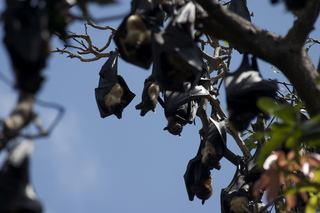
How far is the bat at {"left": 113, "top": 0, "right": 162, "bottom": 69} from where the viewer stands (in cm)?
380

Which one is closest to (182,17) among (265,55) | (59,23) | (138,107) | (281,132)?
(265,55)

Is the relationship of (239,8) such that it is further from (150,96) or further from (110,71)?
(110,71)

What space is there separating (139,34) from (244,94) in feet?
2.50

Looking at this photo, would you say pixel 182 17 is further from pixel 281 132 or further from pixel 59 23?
pixel 281 132

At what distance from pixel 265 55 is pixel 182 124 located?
3729mm

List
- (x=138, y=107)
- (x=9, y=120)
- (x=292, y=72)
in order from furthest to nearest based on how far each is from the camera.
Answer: (x=138, y=107) < (x=292, y=72) < (x=9, y=120)

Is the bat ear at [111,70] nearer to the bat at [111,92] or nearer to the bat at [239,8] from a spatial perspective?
the bat at [111,92]

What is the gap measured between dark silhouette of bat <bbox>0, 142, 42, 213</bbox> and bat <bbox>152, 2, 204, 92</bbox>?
3.66 feet

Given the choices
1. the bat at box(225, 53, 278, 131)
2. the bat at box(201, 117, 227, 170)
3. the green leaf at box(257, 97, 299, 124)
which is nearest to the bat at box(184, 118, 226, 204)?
the bat at box(201, 117, 227, 170)

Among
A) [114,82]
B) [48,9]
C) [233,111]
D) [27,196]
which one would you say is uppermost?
[114,82]

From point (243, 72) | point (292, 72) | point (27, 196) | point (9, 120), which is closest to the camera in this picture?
point (9, 120)

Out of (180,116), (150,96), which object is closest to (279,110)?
(150,96)

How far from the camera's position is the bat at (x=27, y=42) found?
9.08 ft

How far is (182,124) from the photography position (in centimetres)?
767
